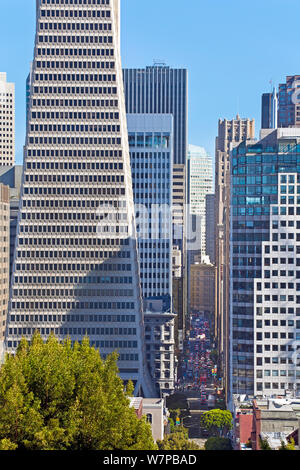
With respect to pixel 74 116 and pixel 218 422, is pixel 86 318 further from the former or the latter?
pixel 74 116

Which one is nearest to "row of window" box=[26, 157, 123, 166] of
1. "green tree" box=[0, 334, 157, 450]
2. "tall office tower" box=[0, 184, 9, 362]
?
"tall office tower" box=[0, 184, 9, 362]

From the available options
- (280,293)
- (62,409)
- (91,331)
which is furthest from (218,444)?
(62,409)

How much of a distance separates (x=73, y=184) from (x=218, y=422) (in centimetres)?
6003

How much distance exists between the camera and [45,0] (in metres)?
164

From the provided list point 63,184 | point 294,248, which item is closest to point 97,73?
point 63,184

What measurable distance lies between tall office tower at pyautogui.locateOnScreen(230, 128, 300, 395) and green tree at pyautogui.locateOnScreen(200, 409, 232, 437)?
1056cm

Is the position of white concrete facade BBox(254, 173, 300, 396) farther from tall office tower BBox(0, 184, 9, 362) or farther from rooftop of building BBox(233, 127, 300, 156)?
tall office tower BBox(0, 184, 9, 362)

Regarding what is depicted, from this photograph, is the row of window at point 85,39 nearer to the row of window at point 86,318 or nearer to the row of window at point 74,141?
the row of window at point 74,141

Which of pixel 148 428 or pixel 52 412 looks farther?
pixel 148 428

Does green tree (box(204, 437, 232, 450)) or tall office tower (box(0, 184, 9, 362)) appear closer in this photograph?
green tree (box(204, 437, 232, 450))

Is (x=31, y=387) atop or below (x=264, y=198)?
below

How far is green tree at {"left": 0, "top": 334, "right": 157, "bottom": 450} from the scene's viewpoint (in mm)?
54938
